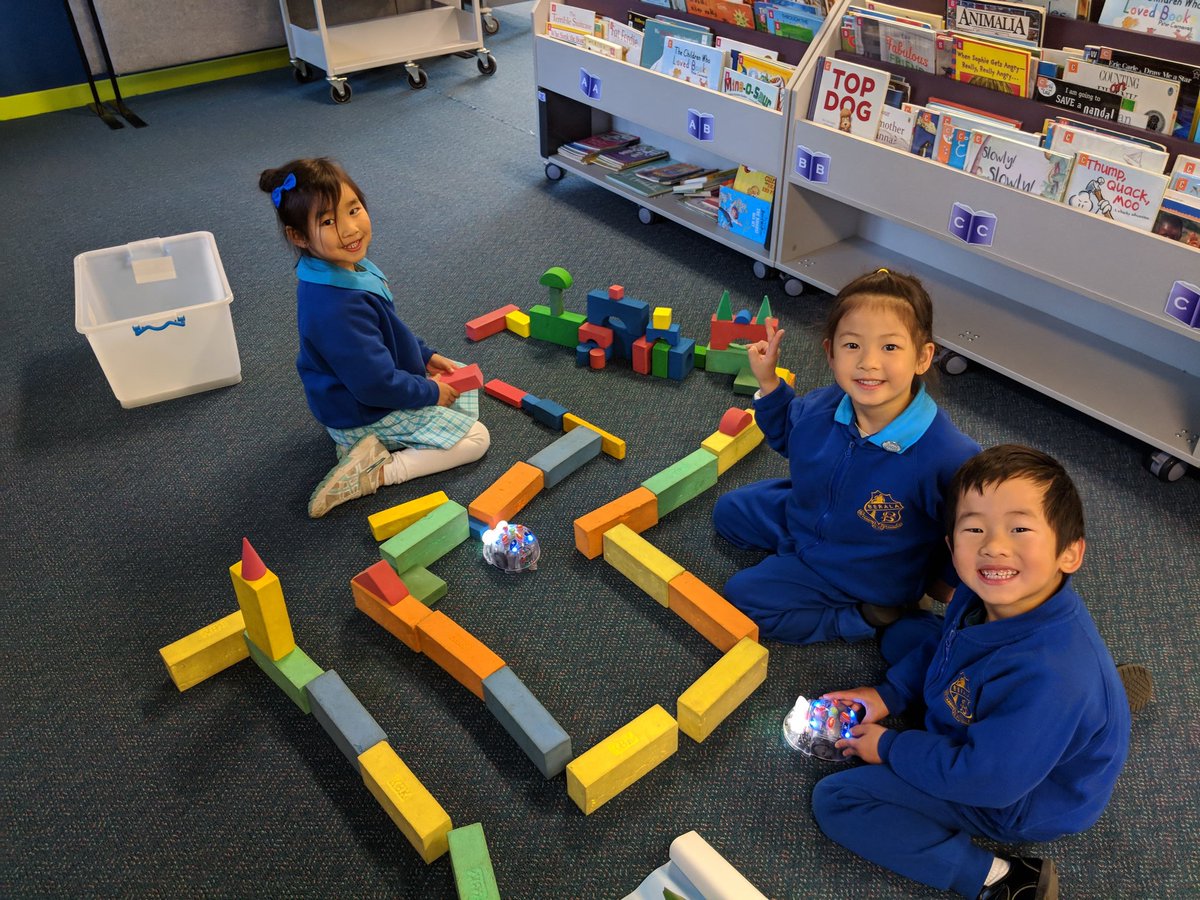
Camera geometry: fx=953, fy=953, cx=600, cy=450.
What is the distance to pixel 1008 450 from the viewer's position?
143cm

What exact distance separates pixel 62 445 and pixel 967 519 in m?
2.22

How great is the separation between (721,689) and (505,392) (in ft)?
3.83

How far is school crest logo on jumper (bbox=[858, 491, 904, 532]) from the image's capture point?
5.74 feet

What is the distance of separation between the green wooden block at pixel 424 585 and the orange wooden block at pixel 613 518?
315mm

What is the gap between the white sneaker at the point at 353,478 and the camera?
2.22 m

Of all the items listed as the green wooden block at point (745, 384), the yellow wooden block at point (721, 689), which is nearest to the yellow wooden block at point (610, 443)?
the green wooden block at point (745, 384)

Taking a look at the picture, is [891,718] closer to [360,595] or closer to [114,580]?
[360,595]

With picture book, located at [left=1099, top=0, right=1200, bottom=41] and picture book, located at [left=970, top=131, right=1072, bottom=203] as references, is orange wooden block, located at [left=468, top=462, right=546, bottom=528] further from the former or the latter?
picture book, located at [left=1099, top=0, right=1200, bottom=41]

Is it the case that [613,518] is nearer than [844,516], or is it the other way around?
[844,516]

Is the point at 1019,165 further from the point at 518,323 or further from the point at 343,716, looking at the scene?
the point at 343,716

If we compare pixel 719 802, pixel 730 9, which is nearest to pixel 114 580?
pixel 719 802

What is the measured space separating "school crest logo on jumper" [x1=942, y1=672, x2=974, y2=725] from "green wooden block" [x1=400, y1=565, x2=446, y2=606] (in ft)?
3.33

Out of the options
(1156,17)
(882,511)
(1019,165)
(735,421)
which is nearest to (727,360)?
(735,421)

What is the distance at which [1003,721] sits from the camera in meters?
1.36
